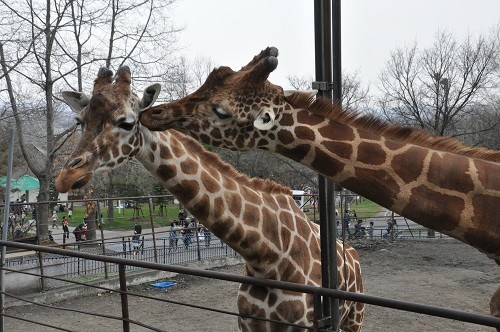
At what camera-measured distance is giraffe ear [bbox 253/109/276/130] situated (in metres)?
2.56

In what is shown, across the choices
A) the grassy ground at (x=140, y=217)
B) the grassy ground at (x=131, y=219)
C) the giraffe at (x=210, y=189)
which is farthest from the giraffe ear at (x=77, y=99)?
the grassy ground at (x=131, y=219)

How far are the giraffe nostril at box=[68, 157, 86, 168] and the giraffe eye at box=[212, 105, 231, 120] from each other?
1123 millimetres

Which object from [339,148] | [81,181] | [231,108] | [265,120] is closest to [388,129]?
[339,148]

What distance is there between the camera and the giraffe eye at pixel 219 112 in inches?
105

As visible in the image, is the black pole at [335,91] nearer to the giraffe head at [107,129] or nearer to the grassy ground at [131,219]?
the giraffe head at [107,129]

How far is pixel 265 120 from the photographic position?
2.60 meters

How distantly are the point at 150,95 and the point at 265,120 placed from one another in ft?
4.27

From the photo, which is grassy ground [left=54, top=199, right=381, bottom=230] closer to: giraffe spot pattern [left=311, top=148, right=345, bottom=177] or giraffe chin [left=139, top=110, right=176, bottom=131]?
giraffe chin [left=139, top=110, right=176, bottom=131]

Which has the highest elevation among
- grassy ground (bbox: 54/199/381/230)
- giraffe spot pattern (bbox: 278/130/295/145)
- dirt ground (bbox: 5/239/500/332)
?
giraffe spot pattern (bbox: 278/130/295/145)

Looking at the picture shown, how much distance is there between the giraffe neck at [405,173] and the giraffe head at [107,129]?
133 centimetres

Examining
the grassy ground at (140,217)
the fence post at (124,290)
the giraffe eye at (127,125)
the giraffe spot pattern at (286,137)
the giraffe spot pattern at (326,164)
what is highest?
the giraffe eye at (127,125)

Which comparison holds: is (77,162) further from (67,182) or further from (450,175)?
(450,175)

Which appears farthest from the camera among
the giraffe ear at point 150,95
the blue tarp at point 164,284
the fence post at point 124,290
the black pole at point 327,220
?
the blue tarp at point 164,284

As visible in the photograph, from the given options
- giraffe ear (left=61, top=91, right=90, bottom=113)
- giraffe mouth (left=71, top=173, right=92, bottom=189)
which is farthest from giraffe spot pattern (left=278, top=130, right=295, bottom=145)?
giraffe ear (left=61, top=91, right=90, bottom=113)
